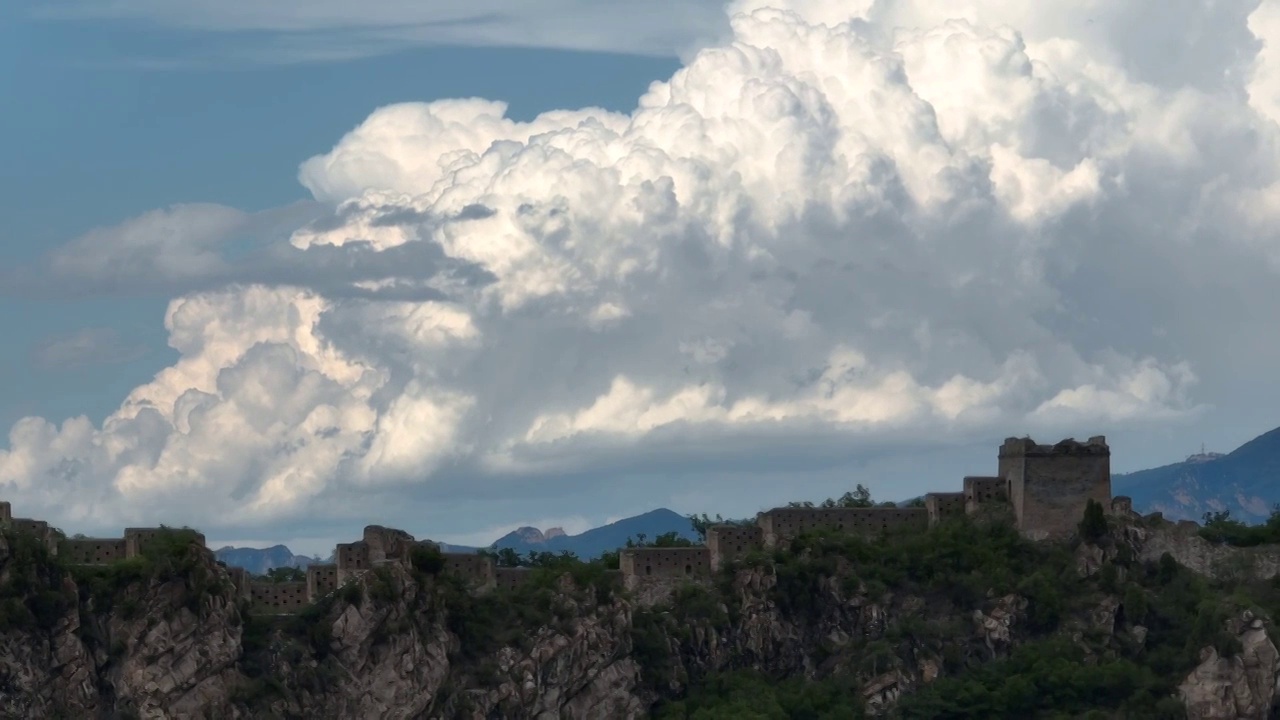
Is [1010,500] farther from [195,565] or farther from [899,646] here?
[195,565]

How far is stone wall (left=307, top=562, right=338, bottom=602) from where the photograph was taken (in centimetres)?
11856

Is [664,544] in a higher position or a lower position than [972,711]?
higher

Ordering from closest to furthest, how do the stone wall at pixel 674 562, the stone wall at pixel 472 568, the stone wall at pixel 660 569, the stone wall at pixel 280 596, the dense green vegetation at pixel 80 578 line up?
1. the dense green vegetation at pixel 80 578
2. the stone wall at pixel 280 596
3. the stone wall at pixel 472 568
4. the stone wall at pixel 660 569
5. the stone wall at pixel 674 562

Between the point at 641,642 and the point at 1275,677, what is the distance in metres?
24.2

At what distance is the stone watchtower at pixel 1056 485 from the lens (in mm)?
125500

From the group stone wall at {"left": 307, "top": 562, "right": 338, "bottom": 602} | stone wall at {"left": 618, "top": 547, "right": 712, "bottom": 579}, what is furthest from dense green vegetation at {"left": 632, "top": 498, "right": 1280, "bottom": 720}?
stone wall at {"left": 307, "top": 562, "right": 338, "bottom": 602}

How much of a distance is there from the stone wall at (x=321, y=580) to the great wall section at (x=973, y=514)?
87cm

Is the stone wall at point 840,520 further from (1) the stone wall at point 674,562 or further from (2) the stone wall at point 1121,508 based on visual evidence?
(2) the stone wall at point 1121,508

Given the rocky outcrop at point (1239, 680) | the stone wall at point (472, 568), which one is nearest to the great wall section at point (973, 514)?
the stone wall at point (472, 568)

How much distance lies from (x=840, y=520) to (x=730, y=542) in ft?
16.8

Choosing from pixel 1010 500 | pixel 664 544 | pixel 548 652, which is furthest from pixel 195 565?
pixel 1010 500

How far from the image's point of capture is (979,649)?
123 meters

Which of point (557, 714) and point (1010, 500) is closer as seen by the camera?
point (557, 714)

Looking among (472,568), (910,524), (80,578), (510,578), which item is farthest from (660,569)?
(80,578)
